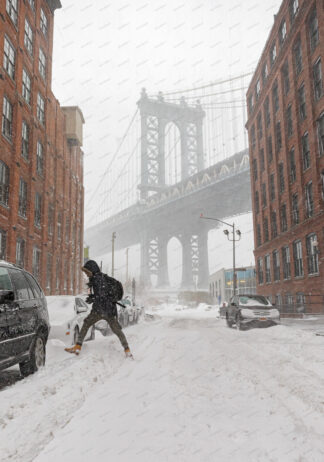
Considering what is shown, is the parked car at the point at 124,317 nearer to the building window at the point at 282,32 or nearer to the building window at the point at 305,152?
the building window at the point at 305,152

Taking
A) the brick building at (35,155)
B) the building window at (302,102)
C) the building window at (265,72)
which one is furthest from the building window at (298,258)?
the building window at (265,72)

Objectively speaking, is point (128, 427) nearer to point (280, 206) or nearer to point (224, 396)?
point (224, 396)

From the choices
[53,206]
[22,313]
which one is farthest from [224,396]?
[53,206]

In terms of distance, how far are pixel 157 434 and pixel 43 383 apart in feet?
8.48

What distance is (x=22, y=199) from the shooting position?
22.0 meters

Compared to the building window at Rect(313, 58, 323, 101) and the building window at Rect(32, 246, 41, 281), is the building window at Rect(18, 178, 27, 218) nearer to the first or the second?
the building window at Rect(32, 246, 41, 281)

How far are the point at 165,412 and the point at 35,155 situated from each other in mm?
21731

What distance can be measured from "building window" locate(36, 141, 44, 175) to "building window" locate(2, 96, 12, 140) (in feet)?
14.5

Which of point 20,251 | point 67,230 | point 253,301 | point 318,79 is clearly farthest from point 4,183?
point 318,79

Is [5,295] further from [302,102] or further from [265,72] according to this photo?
[265,72]

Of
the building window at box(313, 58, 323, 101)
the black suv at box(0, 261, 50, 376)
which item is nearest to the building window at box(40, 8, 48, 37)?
the building window at box(313, 58, 323, 101)

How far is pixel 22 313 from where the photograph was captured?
235 inches

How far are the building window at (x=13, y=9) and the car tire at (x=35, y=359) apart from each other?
1918 cm

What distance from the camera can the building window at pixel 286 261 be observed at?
31.3m
